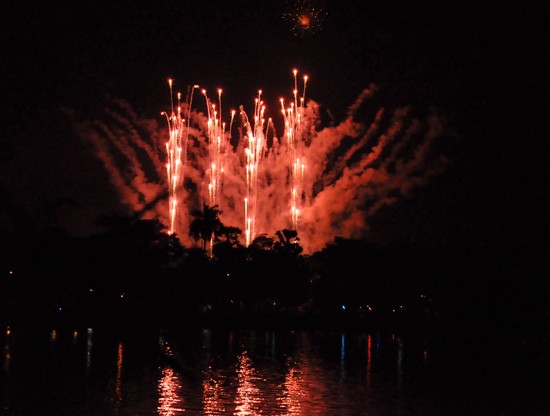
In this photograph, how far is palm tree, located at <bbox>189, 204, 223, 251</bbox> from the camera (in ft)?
194

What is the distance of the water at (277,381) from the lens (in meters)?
16.3

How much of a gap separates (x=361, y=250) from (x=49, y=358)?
4770 centimetres

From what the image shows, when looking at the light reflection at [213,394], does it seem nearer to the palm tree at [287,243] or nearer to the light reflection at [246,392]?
the light reflection at [246,392]

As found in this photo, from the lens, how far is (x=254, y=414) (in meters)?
15.4

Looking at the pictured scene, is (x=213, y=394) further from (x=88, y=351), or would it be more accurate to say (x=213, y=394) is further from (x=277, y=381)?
(x=88, y=351)

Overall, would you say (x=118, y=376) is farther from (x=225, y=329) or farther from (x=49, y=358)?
(x=225, y=329)

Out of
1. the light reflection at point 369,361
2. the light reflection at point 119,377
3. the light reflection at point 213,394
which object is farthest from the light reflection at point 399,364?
the light reflection at point 119,377

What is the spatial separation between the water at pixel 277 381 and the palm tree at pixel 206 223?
26996 mm

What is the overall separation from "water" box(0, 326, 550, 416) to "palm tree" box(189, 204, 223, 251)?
88.6 ft

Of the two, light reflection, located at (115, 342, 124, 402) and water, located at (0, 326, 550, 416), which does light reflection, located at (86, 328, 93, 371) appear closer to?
water, located at (0, 326, 550, 416)

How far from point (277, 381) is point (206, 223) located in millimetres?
38962

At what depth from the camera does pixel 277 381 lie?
20734 millimetres

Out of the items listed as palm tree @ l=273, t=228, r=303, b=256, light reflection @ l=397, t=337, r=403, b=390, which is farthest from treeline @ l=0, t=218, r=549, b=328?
light reflection @ l=397, t=337, r=403, b=390

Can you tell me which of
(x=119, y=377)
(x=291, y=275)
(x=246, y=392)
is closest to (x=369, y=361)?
(x=246, y=392)
